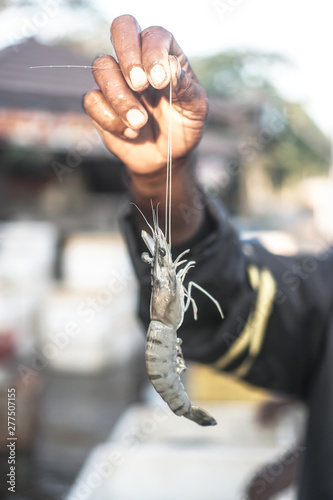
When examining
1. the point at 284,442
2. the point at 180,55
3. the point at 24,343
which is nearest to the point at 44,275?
the point at 24,343

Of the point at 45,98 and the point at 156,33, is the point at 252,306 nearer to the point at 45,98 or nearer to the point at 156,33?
the point at 156,33

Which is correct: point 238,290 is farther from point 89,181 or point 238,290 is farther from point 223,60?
point 223,60

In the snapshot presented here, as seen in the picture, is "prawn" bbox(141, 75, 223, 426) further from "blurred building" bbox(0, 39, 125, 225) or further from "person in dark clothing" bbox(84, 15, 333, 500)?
"blurred building" bbox(0, 39, 125, 225)

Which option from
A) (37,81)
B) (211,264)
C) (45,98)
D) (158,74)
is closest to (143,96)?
(158,74)

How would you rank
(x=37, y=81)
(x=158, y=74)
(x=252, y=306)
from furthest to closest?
(x=37, y=81)
(x=252, y=306)
(x=158, y=74)

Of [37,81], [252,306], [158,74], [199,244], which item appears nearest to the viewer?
[158,74]
